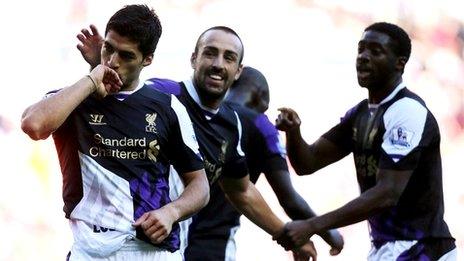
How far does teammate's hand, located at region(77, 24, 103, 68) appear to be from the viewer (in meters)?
4.39

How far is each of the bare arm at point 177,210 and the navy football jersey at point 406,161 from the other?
57.5 inches

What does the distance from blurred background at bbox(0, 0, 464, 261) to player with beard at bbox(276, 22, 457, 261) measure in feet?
15.0

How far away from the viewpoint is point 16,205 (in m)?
9.98

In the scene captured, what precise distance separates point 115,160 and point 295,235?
1.75 metres

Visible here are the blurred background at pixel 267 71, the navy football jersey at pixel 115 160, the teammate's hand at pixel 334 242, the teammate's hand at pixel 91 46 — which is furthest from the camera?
the blurred background at pixel 267 71

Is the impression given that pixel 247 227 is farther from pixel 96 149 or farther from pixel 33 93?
pixel 96 149

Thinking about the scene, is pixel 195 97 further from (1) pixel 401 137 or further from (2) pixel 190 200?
(2) pixel 190 200

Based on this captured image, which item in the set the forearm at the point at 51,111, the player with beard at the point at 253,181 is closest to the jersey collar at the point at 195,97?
the player with beard at the point at 253,181

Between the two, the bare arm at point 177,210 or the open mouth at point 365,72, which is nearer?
the bare arm at point 177,210

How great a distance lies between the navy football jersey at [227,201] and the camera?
19.5 ft

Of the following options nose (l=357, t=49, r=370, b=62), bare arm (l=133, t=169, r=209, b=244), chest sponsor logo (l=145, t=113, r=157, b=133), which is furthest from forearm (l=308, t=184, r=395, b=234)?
chest sponsor logo (l=145, t=113, r=157, b=133)

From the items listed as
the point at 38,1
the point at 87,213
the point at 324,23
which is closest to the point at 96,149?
the point at 87,213

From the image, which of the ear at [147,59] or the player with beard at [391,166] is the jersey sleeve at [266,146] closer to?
the player with beard at [391,166]

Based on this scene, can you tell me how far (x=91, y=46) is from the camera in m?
4.41
